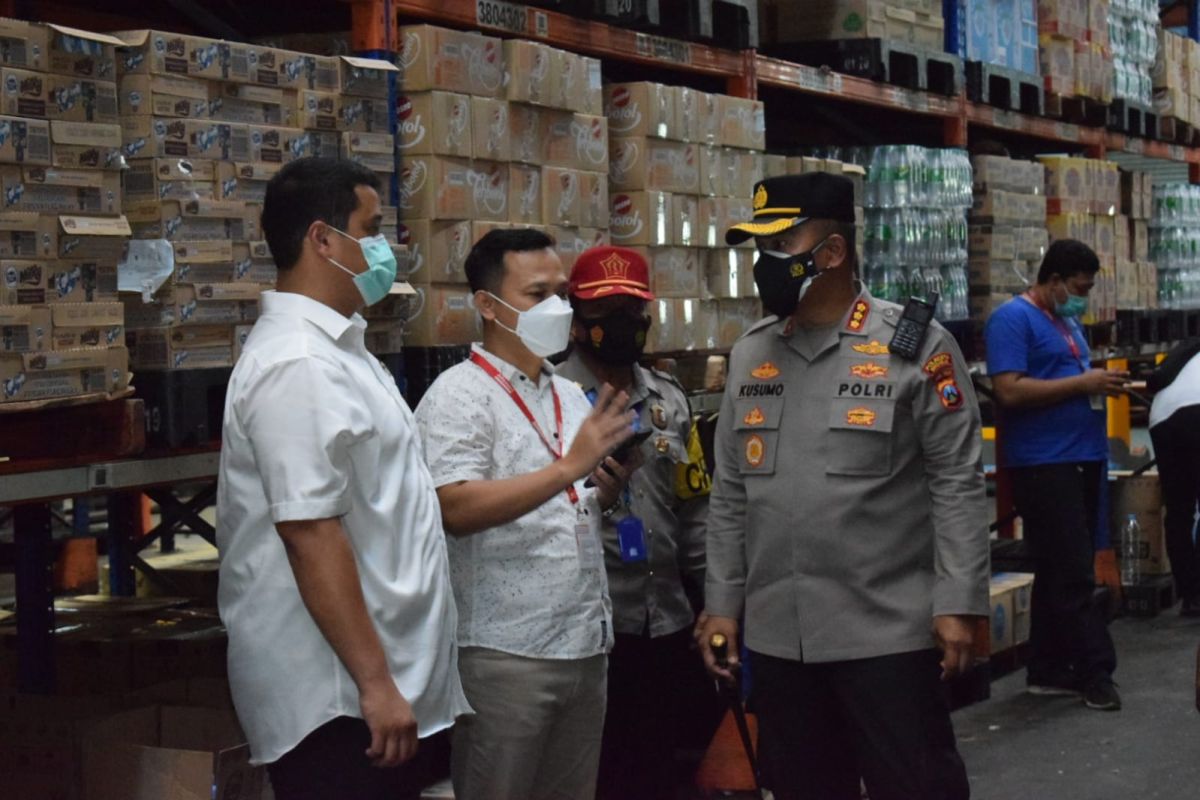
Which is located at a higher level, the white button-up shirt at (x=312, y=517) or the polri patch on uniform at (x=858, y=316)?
the polri patch on uniform at (x=858, y=316)

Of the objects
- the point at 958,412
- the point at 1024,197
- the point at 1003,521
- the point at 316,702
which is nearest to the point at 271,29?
the point at 958,412

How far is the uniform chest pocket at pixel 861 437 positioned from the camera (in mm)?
4059

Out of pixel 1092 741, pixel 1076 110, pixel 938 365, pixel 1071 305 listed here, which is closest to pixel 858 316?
pixel 938 365

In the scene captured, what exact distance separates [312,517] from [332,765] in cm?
47

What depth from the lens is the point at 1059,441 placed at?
7758 mm

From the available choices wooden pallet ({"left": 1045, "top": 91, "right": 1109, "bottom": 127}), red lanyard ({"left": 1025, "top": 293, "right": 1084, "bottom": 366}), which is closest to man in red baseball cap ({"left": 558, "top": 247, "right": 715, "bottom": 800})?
red lanyard ({"left": 1025, "top": 293, "right": 1084, "bottom": 366})

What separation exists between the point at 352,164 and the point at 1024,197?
6.77 meters

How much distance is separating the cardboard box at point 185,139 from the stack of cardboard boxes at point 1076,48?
22.5 ft

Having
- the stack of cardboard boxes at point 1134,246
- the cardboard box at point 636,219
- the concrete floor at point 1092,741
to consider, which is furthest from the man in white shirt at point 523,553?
the stack of cardboard boxes at point 1134,246

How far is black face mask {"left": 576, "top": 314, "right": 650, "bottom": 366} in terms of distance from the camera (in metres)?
4.79

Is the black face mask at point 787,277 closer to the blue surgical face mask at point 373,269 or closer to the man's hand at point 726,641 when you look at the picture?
the man's hand at point 726,641

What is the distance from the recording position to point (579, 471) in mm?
3742

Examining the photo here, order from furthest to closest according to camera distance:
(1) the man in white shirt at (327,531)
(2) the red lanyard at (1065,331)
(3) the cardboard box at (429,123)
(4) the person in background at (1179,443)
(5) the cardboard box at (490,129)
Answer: (4) the person in background at (1179,443), (2) the red lanyard at (1065,331), (5) the cardboard box at (490,129), (3) the cardboard box at (429,123), (1) the man in white shirt at (327,531)

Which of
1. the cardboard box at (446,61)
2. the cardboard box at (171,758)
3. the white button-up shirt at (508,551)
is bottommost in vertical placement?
the cardboard box at (171,758)
